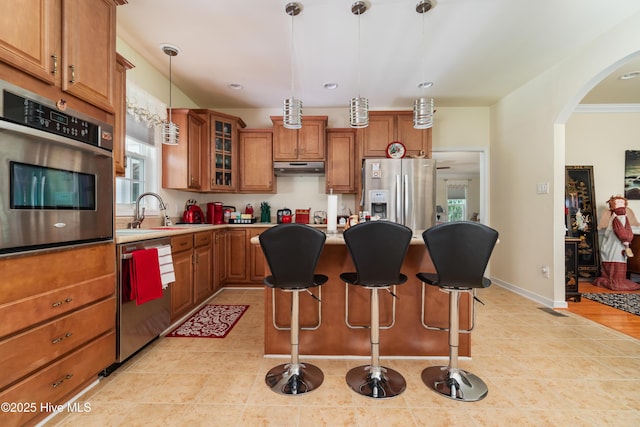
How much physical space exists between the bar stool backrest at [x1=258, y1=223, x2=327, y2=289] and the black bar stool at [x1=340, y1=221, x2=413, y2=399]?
0.21 m

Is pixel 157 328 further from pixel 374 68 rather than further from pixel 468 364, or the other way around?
pixel 374 68

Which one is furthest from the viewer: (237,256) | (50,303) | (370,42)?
(237,256)

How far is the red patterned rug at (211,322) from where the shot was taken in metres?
2.50

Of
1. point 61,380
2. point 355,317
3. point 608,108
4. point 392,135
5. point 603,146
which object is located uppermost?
point 608,108

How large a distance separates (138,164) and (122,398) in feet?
8.13

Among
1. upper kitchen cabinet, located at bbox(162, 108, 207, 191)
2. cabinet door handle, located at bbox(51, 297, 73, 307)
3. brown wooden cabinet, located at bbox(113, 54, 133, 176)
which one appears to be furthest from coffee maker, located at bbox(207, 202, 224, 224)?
A: cabinet door handle, located at bbox(51, 297, 73, 307)

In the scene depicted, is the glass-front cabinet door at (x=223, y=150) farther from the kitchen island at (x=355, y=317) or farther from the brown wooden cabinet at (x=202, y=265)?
the kitchen island at (x=355, y=317)

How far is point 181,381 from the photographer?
1.80 metres

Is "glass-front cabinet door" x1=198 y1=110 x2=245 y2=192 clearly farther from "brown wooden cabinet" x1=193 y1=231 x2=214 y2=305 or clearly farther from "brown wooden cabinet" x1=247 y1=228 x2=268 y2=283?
"brown wooden cabinet" x1=193 y1=231 x2=214 y2=305

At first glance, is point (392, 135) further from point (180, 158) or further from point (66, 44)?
point (66, 44)

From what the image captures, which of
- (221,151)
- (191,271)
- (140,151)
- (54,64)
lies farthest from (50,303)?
(221,151)

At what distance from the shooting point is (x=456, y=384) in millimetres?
1699

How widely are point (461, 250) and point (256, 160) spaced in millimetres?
3428

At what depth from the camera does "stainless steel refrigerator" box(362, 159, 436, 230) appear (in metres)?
3.78
